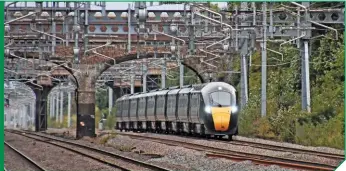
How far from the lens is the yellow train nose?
30359mm

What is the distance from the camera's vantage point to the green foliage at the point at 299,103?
28969 mm

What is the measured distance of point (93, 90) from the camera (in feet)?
141

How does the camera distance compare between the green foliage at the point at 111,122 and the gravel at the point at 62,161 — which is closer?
the gravel at the point at 62,161

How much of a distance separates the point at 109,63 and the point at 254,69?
7633mm

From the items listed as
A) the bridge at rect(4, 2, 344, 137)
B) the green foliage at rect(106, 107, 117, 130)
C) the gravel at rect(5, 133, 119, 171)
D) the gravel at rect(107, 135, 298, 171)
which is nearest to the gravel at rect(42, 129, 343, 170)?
the gravel at rect(107, 135, 298, 171)

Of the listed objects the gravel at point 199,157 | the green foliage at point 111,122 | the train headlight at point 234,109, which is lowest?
the green foliage at point 111,122

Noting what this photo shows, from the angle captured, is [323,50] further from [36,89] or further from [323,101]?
[36,89]

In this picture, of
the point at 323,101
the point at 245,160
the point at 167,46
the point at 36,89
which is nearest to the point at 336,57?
the point at 323,101

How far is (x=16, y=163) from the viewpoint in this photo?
2436cm

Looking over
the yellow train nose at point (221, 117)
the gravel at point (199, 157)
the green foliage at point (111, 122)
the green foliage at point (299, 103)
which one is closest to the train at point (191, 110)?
the yellow train nose at point (221, 117)

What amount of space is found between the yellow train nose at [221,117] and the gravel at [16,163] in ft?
23.7

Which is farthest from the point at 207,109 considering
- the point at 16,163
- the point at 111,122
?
the point at 111,122

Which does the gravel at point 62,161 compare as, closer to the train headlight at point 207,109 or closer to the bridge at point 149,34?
the bridge at point 149,34

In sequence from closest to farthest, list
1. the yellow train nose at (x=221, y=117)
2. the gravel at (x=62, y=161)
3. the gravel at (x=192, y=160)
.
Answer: the gravel at (x=192, y=160), the gravel at (x=62, y=161), the yellow train nose at (x=221, y=117)
